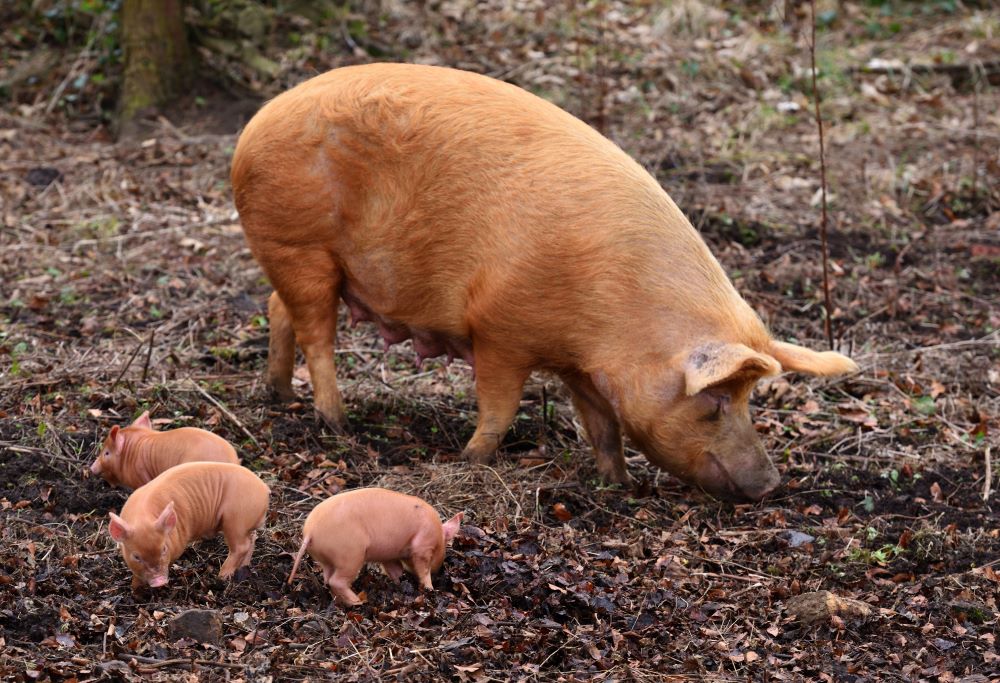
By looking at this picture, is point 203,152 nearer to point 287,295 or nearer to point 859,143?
point 287,295

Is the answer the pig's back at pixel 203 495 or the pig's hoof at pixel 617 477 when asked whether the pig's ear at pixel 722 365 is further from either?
the pig's back at pixel 203 495

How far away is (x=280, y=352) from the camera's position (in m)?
6.68

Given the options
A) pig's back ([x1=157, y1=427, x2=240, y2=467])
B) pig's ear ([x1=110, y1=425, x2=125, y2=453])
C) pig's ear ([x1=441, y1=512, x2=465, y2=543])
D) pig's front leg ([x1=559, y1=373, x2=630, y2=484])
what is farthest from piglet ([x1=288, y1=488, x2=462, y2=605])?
pig's front leg ([x1=559, y1=373, x2=630, y2=484])

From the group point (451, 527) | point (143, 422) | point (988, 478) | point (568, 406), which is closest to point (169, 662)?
point (451, 527)

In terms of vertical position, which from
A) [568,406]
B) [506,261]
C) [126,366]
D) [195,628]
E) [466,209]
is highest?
[466,209]

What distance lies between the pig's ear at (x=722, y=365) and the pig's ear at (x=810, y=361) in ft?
0.77

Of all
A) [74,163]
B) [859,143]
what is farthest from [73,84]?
[859,143]

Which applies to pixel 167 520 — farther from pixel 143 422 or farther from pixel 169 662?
pixel 143 422

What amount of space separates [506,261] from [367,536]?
1542 millimetres

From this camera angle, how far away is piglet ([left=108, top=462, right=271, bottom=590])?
433 centimetres

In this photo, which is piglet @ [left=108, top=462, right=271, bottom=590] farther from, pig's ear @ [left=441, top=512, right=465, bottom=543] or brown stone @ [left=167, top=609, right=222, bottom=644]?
pig's ear @ [left=441, top=512, right=465, bottom=543]

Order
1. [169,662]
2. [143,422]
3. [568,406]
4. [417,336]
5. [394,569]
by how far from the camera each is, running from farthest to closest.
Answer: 1. [568,406]
2. [417,336]
3. [143,422]
4. [394,569]
5. [169,662]

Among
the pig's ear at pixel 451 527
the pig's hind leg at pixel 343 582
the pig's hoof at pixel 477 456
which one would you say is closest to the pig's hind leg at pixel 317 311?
the pig's hoof at pixel 477 456

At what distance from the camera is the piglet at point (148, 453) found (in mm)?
5152
